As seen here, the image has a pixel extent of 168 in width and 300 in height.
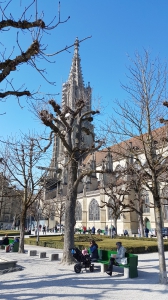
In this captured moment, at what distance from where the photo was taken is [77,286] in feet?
24.2

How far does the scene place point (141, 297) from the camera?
6.30 meters

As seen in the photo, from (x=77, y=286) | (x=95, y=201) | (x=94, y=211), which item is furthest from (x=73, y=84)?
(x=77, y=286)

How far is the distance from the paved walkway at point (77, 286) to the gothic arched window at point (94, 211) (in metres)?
33.5

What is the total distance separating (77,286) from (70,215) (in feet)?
14.6

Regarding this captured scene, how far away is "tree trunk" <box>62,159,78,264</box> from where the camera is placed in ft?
36.9

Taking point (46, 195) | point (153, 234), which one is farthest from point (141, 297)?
point (46, 195)

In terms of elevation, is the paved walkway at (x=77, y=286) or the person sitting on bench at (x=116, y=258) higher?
the person sitting on bench at (x=116, y=258)

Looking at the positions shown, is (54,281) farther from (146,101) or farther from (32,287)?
(146,101)

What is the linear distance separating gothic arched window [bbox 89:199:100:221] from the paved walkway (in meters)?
33.5

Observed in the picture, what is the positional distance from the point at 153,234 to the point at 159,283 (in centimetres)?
2625

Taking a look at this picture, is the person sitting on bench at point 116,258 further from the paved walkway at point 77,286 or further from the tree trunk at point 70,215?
the tree trunk at point 70,215

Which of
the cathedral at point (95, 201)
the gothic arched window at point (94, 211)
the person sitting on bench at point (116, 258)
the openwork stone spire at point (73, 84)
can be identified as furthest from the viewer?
the openwork stone spire at point (73, 84)

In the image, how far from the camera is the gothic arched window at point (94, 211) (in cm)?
4284

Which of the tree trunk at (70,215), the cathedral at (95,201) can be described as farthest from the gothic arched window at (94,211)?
the tree trunk at (70,215)
